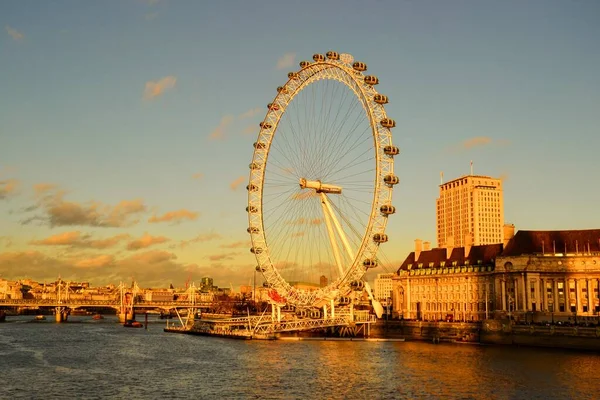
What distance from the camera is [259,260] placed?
107m

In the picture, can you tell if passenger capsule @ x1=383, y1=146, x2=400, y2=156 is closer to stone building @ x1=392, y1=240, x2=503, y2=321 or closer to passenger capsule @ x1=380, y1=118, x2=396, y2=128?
passenger capsule @ x1=380, y1=118, x2=396, y2=128

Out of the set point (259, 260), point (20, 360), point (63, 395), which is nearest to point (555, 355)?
point (259, 260)

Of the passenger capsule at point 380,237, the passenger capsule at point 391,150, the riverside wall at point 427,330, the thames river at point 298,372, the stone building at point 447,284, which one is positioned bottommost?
the thames river at point 298,372

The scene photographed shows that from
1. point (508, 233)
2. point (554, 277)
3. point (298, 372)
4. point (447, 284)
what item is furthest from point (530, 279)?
point (298, 372)

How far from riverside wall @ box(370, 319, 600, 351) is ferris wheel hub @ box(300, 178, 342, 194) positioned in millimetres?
25688

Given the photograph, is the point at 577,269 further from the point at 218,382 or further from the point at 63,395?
the point at 63,395

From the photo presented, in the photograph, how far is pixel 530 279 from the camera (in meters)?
108

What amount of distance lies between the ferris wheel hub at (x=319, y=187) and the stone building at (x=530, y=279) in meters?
32.5

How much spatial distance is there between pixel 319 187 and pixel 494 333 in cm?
2879

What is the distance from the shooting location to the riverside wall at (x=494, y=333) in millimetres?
85188

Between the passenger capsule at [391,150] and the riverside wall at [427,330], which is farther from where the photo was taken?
the riverside wall at [427,330]

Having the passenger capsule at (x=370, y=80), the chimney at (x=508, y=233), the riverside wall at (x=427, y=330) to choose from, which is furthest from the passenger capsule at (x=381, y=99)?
the chimney at (x=508, y=233)

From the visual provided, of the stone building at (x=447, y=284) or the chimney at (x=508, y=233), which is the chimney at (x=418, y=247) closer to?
the stone building at (x=447, y=284)

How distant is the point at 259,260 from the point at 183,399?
5608 centimetres
